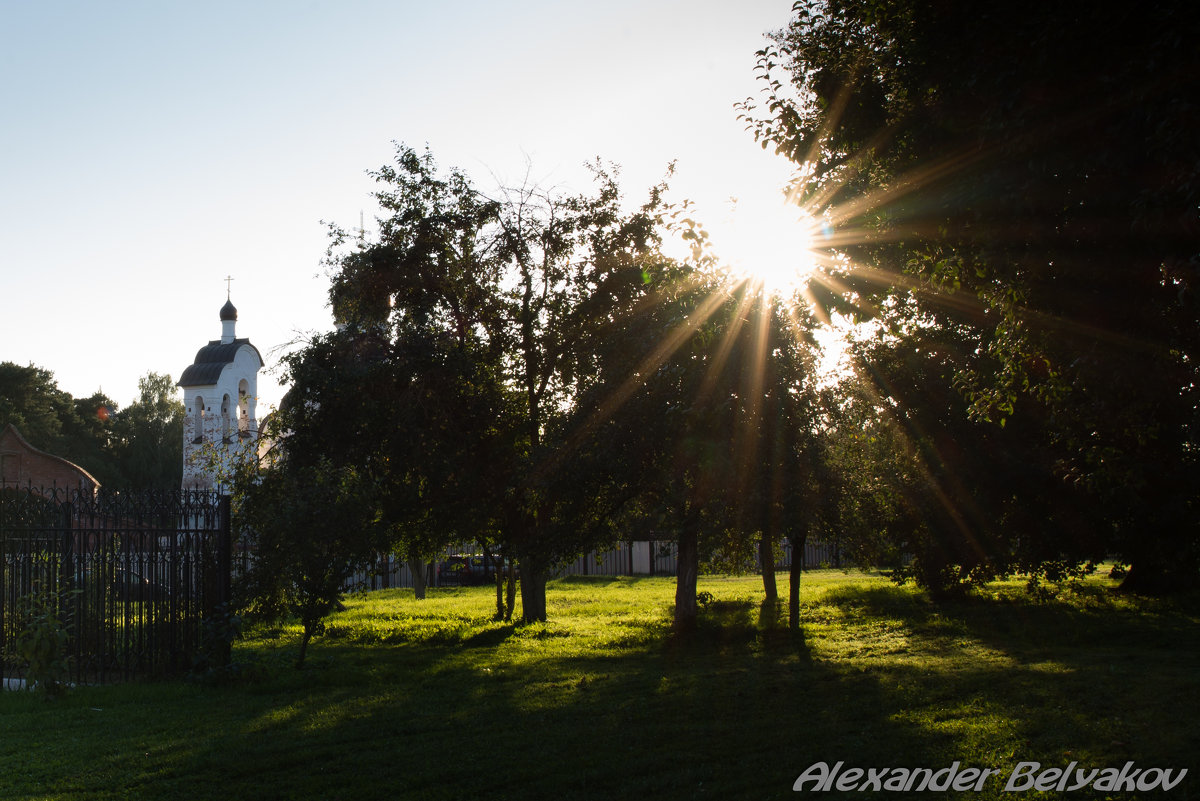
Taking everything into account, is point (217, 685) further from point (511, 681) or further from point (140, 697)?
point (511, 681)

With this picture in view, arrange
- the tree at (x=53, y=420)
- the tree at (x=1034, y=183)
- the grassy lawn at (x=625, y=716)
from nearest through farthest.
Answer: the tree at (x=1034, y=183), the grassy lawn at (x=625, y=716), the tree at (x=53, y=420)

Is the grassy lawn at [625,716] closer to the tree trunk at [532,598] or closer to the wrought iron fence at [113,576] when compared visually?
the wrought iron fence at [113,576]

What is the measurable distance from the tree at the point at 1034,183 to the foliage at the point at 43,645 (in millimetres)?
8728

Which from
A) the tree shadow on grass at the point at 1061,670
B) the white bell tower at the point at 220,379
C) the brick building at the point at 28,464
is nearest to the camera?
the tree shadow on grass at the point at 1061,670

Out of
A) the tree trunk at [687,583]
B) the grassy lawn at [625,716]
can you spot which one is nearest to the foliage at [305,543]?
the grassy lawn at [625,716]

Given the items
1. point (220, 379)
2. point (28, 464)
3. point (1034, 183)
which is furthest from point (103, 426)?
point (1034, 183)

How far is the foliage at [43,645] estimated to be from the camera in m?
10.2

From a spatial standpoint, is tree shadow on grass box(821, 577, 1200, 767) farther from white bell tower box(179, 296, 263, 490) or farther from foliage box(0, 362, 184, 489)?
foliage box(0, 362, 184, 489)

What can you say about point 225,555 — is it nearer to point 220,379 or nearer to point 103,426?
point 220,379

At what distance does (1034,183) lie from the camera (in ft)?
20.2

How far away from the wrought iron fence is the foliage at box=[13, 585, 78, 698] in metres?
0.42

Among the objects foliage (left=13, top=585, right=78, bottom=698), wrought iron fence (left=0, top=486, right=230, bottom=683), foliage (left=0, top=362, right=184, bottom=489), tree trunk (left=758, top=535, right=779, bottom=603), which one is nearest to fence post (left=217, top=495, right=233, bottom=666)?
wrought iron fence (left=0, top=486, right=230, bottom=683)

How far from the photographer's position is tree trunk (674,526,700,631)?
54.0 ft

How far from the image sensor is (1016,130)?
6184mm
